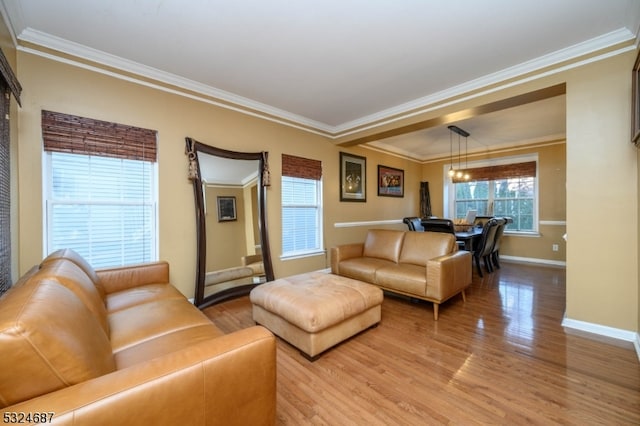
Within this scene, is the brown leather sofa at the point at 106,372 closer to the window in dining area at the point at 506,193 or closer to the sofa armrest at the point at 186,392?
the sofa armrest at the point at 186,392

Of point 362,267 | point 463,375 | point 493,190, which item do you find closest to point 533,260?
point 493,190

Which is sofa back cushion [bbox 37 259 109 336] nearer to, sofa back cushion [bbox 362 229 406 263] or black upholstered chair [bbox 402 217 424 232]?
sofa back cushion [bbox 362 229 406 263]

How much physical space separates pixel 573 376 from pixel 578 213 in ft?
4.86

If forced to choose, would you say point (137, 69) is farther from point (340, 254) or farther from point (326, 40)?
point (340, 254)

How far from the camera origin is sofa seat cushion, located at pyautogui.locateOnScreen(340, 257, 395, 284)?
3.29m

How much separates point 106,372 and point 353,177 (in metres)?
4.60

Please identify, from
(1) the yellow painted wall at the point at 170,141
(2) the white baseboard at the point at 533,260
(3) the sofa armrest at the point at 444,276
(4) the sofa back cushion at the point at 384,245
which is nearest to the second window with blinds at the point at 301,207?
(1) the yellow painted wall at the point at 170,141

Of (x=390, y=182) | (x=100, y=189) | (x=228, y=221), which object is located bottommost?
(x=228, y=221)

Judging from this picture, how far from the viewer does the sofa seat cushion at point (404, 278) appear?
283 centimetres

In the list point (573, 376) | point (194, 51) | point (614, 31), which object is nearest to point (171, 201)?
point (194, 51)

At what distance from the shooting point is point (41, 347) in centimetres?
74

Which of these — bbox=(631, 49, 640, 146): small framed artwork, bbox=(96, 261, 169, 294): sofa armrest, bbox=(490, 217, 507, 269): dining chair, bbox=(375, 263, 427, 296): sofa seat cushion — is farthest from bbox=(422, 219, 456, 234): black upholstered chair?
bbox=(96, 261, 169, 294): sofa armrest

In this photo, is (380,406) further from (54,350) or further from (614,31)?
(614,31)

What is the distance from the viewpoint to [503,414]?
1480mm
